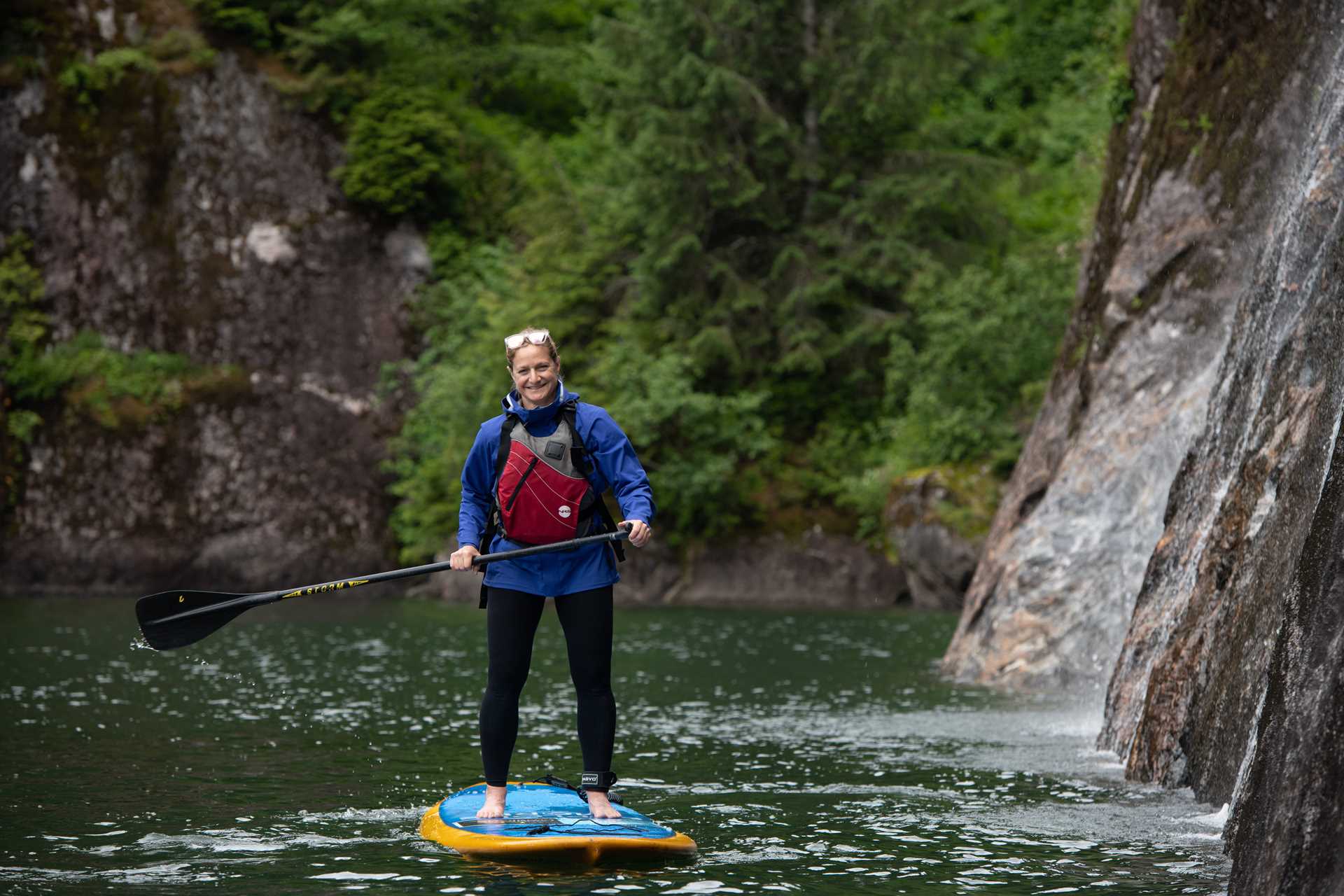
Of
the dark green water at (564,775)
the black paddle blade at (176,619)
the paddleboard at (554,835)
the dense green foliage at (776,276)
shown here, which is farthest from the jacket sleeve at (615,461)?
the dense green foliage at (776,276)

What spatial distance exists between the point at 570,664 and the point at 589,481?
31.5 inches

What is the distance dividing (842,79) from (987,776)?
83.6 ft

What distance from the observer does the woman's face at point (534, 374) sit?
6746mm

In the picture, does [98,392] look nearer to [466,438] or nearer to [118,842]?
[466,438]

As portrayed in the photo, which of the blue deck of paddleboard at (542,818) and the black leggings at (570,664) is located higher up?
the black leggings at (570,664)

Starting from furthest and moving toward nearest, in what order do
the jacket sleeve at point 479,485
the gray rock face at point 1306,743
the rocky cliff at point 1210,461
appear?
the jacket sleeve at point 479,485 < the rocky cliff at point 1210,461 < the gray rock face at point 1306,743

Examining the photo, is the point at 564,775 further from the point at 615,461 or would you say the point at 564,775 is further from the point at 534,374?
the point at 534,374

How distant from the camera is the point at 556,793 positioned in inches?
286

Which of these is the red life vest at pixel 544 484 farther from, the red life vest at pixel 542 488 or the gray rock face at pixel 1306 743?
the gray rock face at pixel 1306 743

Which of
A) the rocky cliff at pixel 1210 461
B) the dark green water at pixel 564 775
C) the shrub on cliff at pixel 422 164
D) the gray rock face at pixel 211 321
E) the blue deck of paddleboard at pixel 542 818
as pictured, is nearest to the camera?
the rocky cliff at pixel 1210 461

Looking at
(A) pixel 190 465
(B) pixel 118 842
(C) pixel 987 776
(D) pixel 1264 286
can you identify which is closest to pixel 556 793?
(B) pixel 118 842

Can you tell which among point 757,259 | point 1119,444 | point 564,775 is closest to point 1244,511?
point 564,775

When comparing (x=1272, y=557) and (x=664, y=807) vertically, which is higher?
(x=1272, y=557)

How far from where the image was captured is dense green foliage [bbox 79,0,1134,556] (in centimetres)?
3114
